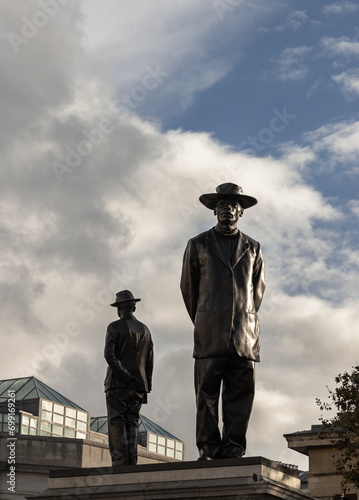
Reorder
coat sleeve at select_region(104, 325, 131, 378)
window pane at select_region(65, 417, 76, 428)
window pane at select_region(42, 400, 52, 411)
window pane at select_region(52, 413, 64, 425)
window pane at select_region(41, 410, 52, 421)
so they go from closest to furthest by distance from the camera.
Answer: coat sleeve at select_region(104, 325, 131, 378) → window pane at select_region(41, 410, 52, 421) → window pane at select_region(42, 400, 52, 411) → window pane at select_region(52, 413, 64, 425) → window pane at select_region(65, 417, 76, 428)

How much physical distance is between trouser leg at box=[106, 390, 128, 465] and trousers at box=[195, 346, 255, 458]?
10.2ft

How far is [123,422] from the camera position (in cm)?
1401

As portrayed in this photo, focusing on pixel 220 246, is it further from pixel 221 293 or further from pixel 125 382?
pixel 125 382

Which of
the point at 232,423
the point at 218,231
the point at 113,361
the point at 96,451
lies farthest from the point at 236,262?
the point at 96,451

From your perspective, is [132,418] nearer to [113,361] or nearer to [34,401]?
[113,361]

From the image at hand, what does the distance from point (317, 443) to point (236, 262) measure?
30.8 m

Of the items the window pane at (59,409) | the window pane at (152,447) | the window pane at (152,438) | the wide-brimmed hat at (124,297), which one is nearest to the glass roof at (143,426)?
the window pane at (152,438)

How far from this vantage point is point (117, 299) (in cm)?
1499

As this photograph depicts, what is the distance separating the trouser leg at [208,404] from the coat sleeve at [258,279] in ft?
3.23

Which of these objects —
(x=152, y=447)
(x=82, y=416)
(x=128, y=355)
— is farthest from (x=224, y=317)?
(x=152, y=447)

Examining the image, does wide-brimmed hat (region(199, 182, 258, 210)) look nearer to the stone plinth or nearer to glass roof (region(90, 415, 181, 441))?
the stone plinth

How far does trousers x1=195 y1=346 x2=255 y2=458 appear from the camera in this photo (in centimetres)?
1087

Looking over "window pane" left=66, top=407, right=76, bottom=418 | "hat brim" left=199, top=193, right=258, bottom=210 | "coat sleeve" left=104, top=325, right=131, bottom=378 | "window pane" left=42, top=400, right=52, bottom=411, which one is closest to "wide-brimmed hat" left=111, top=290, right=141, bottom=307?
"coat sleeve" left=104, top=325, right=131, bottom=378

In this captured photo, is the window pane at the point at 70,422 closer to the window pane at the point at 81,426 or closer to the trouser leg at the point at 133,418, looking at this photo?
the window pane at the point at 81,426
